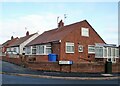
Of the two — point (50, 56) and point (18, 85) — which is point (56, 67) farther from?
point (18, 85)

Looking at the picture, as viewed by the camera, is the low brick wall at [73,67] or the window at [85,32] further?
the window at [85,32]

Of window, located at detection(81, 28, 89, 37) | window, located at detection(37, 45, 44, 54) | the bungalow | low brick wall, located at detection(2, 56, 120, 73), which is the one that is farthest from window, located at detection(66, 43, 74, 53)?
low brick wall, located at detection(2, 56, 120, 73)

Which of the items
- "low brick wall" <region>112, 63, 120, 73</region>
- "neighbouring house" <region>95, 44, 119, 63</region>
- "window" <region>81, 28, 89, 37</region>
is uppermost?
"window" <region>81, 28, 89, 37</region>

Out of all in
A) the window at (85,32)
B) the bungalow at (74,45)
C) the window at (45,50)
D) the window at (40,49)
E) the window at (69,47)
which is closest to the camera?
the bungalow at (74,45)

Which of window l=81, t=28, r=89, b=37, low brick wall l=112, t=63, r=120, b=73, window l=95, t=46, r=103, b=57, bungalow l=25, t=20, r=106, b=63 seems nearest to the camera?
low brick wall l=112, t=63, r=120, b=73

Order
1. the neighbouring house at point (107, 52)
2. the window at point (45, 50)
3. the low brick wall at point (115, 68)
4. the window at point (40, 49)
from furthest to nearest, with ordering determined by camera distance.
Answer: the window at point (40, 49)
the window at point (45, 50)
the neighbouring house at point (107, 52)
the low brick wall at point (115, 68)

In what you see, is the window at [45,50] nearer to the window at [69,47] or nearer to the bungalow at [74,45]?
the bungalow at [74,45]

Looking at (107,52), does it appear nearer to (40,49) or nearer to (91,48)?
(91,48)

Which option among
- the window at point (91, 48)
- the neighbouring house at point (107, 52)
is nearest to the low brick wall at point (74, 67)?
the neighbouring house at point (107, 52)

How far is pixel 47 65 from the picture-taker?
2469 cm

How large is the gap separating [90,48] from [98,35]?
9.42 feet

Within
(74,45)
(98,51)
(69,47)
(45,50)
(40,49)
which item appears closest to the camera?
(69,47)

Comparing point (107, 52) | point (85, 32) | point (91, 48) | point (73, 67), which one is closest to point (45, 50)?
point (85, 32)

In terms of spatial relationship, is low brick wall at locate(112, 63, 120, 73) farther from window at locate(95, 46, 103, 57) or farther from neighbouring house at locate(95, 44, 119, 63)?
window at locate(95, 46, 103, 57)
